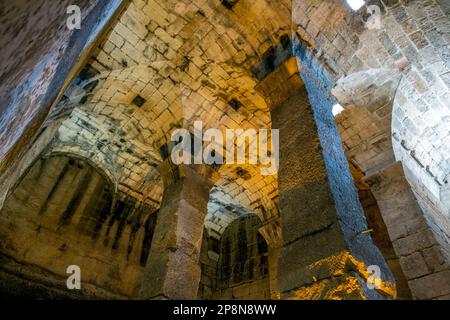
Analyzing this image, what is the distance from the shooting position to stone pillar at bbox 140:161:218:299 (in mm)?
4086

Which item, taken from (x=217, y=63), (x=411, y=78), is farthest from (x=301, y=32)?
(x=411, y=78)

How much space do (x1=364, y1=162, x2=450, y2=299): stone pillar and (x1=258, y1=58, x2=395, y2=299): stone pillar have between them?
2265mm

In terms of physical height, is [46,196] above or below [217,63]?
below

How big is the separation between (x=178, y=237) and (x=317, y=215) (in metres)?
2.42

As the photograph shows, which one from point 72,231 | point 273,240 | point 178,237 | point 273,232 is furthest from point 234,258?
point 178,237

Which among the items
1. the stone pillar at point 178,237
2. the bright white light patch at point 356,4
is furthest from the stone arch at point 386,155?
the stone pillar at point 178,237

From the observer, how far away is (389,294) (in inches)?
95.9

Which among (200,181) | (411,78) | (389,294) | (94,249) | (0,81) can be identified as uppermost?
(411,78)

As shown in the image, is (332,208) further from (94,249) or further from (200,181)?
(94,249)

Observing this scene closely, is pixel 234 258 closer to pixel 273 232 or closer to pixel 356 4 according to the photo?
pixel 273 232

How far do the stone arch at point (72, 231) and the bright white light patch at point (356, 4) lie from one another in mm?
6632

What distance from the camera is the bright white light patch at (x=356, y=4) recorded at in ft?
15.5

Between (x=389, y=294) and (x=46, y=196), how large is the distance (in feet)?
22.6
